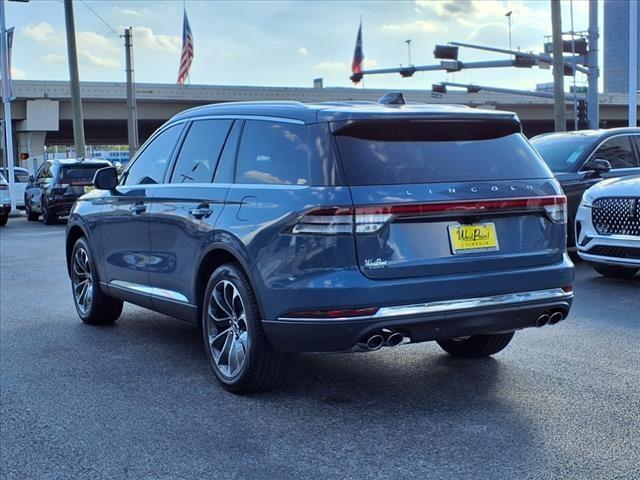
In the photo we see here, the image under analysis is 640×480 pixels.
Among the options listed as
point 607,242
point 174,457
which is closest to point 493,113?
point 174,457

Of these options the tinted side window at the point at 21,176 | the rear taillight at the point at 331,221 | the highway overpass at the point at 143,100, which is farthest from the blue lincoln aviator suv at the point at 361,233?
the highway overpass at the point at 143,100

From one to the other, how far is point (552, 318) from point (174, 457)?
2.37 metres

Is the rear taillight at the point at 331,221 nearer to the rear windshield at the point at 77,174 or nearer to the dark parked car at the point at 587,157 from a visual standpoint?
the dark parked car at the point at 587,157

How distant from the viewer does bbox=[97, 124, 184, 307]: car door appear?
6238mm

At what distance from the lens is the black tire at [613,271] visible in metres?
9.51

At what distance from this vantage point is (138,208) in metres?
6.31

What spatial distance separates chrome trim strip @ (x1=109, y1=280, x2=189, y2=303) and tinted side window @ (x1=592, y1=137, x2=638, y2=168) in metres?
7.36

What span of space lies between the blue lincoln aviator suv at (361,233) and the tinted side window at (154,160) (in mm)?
660

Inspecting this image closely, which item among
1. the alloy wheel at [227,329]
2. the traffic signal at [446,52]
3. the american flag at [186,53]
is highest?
the american flag at [186,53]

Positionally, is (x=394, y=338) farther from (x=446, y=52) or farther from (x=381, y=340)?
(x=446, y=52)

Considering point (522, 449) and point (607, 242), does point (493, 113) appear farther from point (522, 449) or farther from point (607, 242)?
point (607, 242)

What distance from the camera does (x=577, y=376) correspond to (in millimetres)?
5375

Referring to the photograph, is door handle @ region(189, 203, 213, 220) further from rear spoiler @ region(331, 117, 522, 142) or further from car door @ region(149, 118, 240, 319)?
rear spoiler @ region(331, 117, 522, 142)

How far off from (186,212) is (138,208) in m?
0.88
